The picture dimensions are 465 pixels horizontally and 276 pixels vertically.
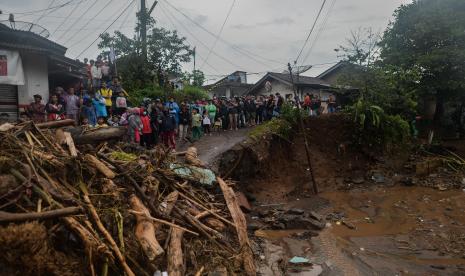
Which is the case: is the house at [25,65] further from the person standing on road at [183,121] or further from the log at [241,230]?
the log at [241,230]

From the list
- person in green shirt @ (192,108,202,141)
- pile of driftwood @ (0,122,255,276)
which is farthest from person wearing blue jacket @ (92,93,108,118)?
pile of driftwood @ (0,122,255,276)

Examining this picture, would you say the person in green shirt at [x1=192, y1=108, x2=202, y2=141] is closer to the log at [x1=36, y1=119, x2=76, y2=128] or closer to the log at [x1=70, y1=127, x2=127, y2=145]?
the log at [x1=70, y1=127, x2=127, y2=145]

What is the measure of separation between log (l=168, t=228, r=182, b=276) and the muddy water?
4958mm

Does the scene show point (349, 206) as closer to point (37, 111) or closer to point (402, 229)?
point (402, 229)

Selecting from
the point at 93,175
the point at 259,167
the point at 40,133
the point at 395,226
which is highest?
the point at 40,133

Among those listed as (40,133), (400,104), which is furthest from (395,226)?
(40,133)

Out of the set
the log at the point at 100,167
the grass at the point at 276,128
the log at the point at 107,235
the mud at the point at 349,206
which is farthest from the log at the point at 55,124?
the grass at the point at 276,128

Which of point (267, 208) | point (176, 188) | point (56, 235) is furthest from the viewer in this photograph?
point (267, 208)

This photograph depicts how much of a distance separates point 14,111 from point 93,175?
8192 mm

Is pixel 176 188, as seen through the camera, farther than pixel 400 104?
No

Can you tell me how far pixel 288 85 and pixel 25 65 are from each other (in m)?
21.1

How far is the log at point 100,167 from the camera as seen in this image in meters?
6.81

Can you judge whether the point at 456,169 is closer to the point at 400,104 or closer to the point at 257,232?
the point at 400,104

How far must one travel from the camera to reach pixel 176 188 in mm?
8242
